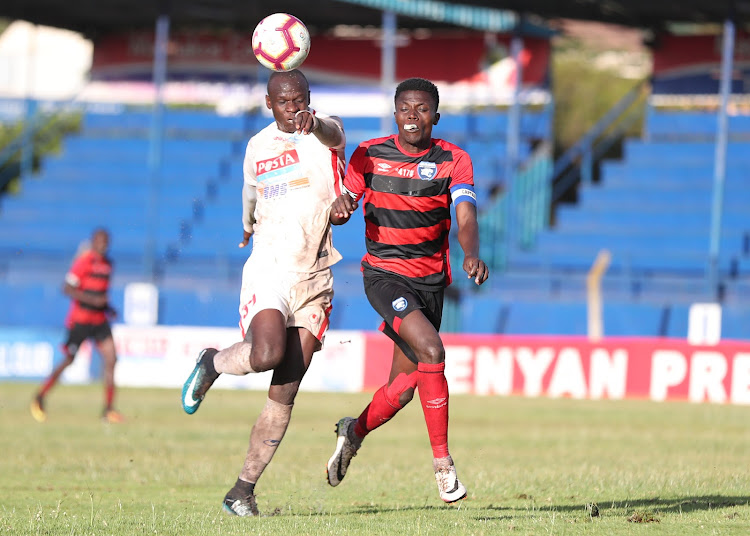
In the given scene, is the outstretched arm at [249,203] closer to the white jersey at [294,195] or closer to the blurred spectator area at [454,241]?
the white jersey at [294,195]

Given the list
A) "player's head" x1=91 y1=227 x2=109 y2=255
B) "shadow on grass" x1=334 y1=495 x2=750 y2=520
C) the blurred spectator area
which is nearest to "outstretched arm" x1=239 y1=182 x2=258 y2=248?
"shadow on grass" x1=334 y1=495 x2=750 y2=520

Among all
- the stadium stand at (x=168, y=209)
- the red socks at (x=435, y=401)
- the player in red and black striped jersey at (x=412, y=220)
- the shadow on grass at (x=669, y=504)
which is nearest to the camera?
the red socks at (x=435, y=401)

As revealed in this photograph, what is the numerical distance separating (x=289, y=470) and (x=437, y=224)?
14.0ft

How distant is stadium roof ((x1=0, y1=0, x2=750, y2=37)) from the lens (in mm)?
27734

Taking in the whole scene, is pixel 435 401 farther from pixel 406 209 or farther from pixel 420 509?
pixel 406 209

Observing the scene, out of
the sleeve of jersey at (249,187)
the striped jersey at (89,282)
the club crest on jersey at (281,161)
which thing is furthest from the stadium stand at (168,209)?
the club crest on jersey at (281,161)

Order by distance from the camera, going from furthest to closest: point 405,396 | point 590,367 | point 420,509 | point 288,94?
point 590,367
point 420,509
point 405,396
point 288,94

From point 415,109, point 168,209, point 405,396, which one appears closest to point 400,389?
point 405,396

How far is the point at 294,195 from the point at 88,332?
30.3 feet

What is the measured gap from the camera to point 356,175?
7.57 metres

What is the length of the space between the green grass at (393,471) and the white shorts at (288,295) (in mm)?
1177

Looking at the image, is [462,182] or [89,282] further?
Result: [89,282]

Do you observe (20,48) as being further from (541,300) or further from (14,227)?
(541,300)

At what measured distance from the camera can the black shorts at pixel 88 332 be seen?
52.9 ft
